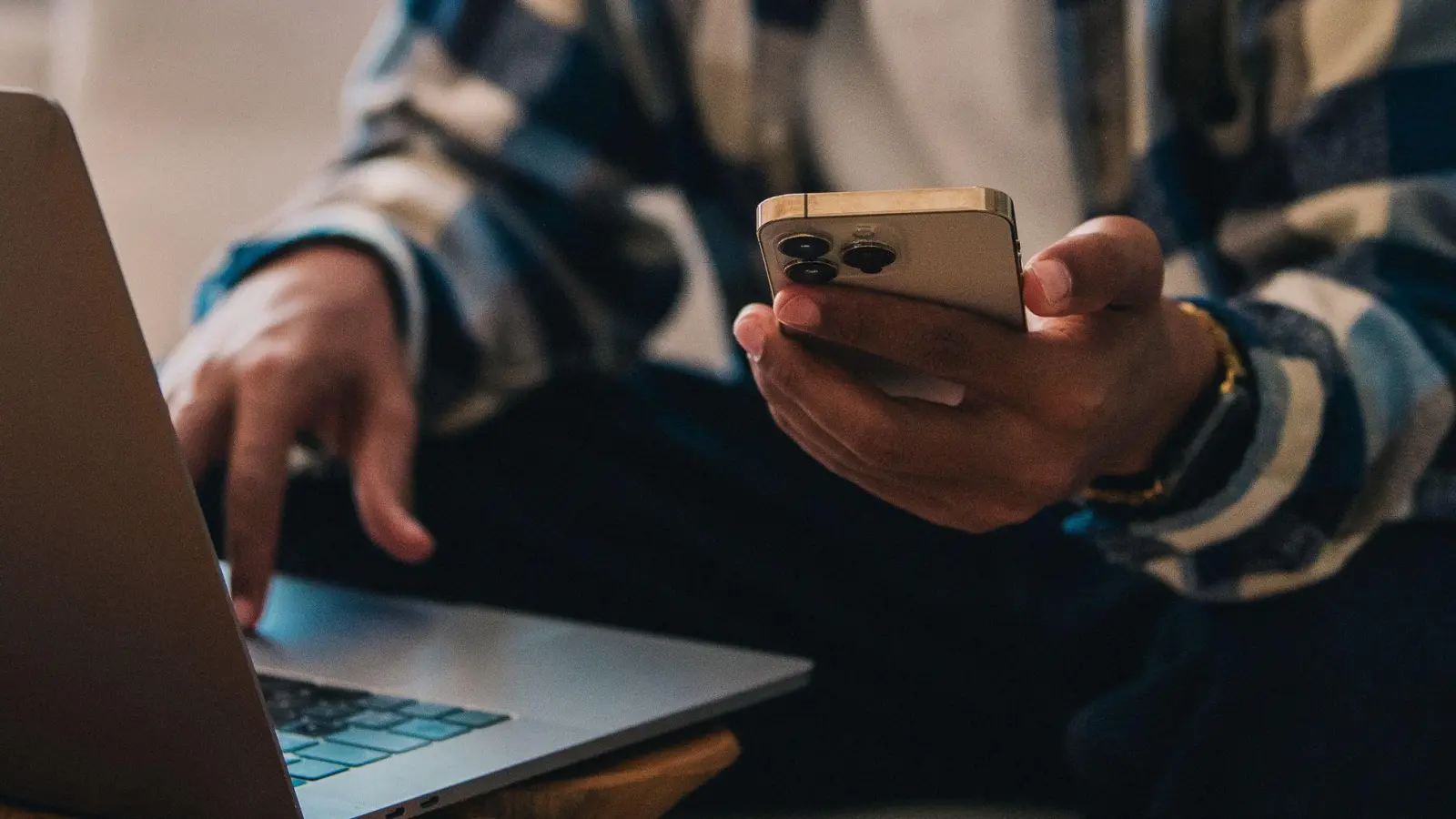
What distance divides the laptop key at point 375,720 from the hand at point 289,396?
124mm

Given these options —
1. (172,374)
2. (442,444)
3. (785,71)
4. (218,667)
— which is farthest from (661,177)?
(218,667)

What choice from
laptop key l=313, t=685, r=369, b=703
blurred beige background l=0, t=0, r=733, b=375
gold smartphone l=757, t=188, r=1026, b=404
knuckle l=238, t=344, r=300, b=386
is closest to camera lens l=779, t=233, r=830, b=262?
gold smartphone l=757, t=188, r=1026, b=404

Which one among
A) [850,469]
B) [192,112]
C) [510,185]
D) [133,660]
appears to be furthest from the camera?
[192,112]

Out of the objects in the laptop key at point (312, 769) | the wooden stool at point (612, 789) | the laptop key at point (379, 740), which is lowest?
the wooden stool at point (612, 789)

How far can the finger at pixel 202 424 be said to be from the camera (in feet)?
1.71

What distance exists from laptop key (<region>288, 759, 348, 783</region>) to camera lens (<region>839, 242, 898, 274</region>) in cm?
19

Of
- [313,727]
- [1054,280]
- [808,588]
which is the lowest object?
[808,588]

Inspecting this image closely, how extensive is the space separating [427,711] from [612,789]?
7 centimetres

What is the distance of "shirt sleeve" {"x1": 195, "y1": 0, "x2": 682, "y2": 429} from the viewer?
0.74 m

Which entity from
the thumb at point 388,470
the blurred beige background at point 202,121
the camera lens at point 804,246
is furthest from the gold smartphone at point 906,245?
A: the blurred beige background at point 202,121

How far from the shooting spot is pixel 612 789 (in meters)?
0.37

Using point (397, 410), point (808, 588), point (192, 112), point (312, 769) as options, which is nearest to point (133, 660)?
point (312, 769)

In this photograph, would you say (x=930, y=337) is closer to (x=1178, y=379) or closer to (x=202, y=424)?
(x=1178, y=379)

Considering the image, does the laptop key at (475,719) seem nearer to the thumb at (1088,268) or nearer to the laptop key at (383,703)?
the laptop key at (383,703)
